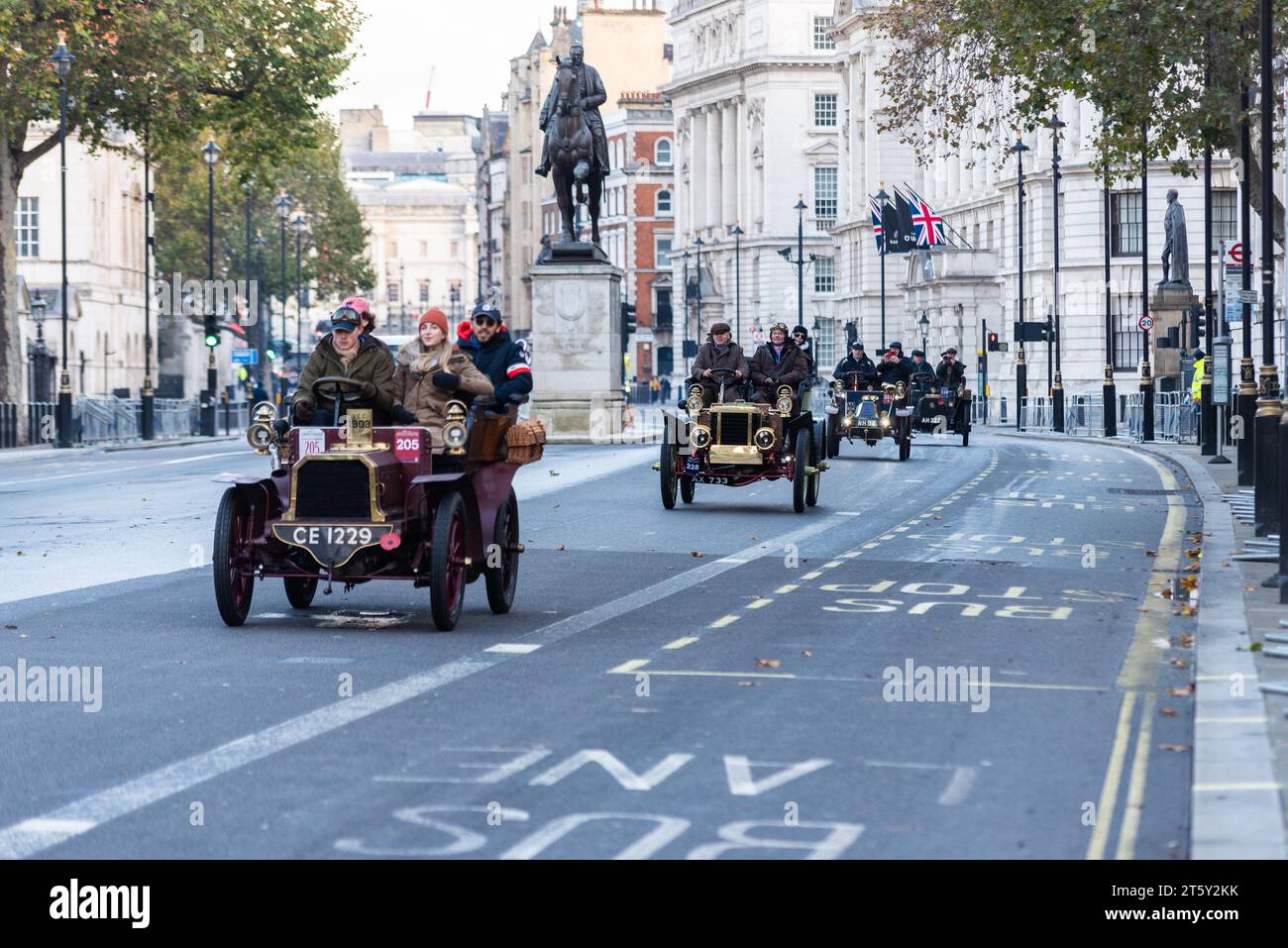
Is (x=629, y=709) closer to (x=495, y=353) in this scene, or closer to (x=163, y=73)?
(x=495, y=353)

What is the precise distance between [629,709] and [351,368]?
4331 millimetres

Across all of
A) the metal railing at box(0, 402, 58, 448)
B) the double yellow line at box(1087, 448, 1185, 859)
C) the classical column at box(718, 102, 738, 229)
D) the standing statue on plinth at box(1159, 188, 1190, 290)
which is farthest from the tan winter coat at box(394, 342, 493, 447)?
the classical column at box(718, 102, 738, 229)

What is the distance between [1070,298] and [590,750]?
71.9 m

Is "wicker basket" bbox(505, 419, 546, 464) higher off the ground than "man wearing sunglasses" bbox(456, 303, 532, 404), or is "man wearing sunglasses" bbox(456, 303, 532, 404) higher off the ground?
"man wearing sunglasses" bbox(456, 303, 532, 404)

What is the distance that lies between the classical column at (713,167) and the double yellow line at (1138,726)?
410 feet

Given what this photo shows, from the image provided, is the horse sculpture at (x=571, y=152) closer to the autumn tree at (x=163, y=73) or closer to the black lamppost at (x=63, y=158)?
the autumn tree at (x=163, y=73)

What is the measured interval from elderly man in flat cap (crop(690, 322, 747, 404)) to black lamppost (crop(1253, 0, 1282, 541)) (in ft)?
18.2

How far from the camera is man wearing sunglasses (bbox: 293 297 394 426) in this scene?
13625mm

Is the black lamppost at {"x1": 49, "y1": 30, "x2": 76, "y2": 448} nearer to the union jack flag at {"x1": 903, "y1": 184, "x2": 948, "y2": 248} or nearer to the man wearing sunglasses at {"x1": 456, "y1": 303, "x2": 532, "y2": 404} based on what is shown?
the man wearing sunglasses at {"x1": 456, "y1": 303, "x2": 532, "y2": 404}

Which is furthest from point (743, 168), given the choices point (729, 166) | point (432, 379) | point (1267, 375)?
point (432, 379)

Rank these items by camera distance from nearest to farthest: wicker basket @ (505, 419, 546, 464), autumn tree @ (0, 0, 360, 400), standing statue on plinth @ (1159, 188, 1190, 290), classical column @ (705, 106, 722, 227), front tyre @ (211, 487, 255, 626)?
front tyre @ (211, 487, 255, 626)
wicker basket @ (505, 419, 546, 464)
autumn tree @ (0, 0, 360, 400)
standing statue on plinth @ (1159, 188, 1190, 290)
classical column @ (705, 106, 722, 227)

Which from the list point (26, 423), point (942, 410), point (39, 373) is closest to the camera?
point (942, 410)

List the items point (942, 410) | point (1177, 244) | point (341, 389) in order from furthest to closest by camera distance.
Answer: point (1177, 244) → point (942, 410) → point (341, 389)

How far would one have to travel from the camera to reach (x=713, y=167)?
470ft
